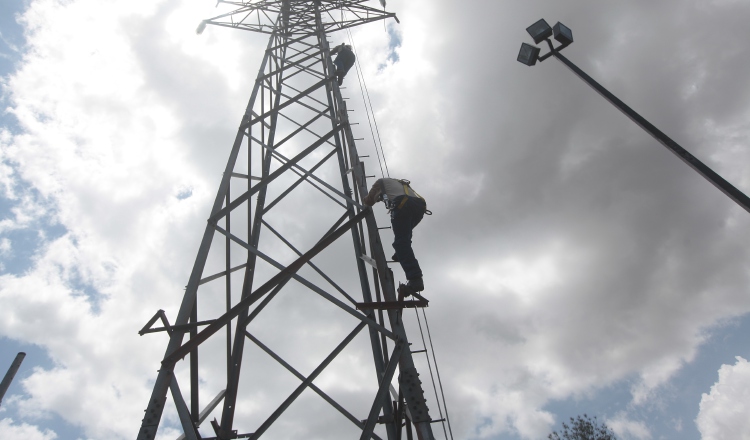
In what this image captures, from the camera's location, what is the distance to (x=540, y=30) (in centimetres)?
657

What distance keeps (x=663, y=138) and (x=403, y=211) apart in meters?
3.03

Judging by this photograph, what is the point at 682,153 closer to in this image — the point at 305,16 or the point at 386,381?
the point at 386,381

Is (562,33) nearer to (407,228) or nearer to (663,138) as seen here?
(663,138)

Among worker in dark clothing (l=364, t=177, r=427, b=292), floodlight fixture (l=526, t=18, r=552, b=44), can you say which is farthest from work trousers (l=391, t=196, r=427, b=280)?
floodlight fixture (l=526, t=18, r=552, b=44)

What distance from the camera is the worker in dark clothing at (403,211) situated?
5.27m

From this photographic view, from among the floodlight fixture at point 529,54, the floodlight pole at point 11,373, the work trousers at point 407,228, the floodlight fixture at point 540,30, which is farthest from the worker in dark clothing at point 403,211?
the floodlight pole at point 11,373

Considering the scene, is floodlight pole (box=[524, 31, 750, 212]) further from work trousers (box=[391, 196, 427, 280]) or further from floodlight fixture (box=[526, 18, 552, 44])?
work trousers (box=[391, 196, 427, 280])

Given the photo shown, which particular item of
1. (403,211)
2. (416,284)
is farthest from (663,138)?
(416,284)

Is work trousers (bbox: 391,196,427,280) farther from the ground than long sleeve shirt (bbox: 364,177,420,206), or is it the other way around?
long sleeve shirt (bbox: 364,177,420,206)

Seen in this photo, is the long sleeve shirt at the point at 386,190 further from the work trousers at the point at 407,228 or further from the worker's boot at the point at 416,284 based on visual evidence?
the worker's boot at the point at 416,284

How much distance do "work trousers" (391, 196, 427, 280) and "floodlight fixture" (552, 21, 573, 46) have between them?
3.13m

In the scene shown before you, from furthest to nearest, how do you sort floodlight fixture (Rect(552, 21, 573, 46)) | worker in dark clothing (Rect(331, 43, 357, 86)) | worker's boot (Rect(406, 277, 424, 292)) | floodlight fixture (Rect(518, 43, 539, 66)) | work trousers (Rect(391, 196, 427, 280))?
worker in dark clothing (Rect(331, 43, 357, 86)), floodlight fixture (Rect(518, 43, 539, 66)), floodlight fixture (Rect(552, 21, 573, 46)), work trousers (Rect(391, 196, 427, 280)), worker's boot (Rect(406, 277, 424, 292))

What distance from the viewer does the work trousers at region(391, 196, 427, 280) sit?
5.25m

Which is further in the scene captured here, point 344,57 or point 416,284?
point 344,57
